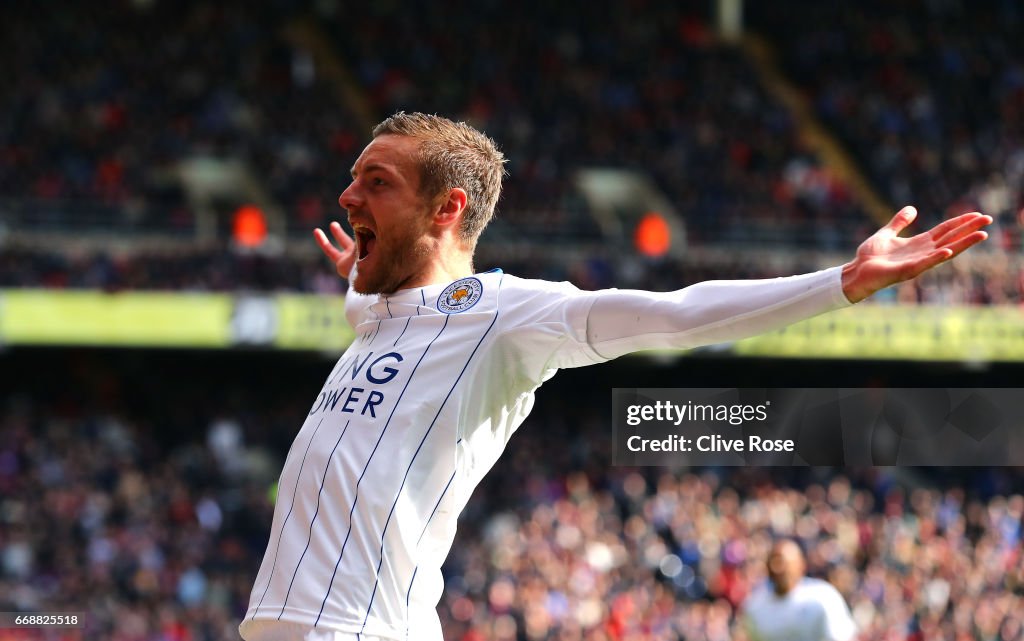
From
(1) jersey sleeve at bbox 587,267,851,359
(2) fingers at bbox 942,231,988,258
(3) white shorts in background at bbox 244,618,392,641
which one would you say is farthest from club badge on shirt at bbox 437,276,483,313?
(2) fingers at bbox 942,231,988,258

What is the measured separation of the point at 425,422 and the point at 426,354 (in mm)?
157

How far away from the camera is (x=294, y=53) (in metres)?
23.4

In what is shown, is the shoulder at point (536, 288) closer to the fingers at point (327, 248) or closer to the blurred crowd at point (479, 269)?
the fingers at point (327, 248)

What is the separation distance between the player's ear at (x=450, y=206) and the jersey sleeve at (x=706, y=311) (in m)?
0.45

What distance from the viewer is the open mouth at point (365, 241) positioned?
10.5 feet

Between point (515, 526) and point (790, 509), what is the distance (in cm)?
304

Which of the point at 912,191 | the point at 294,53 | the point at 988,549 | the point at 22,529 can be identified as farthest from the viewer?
the point at 294,53

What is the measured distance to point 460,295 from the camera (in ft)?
10.1

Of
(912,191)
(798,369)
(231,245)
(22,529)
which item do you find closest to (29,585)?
(22,529)

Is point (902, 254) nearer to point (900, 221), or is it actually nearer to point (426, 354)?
point (900, 221)

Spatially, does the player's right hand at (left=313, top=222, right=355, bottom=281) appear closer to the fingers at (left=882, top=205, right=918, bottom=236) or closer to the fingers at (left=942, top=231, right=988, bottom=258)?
the fingers at (left=882, top=205, right=918, bottom=236)

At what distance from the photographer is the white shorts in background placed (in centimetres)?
279

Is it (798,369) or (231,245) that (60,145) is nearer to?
(231,245)

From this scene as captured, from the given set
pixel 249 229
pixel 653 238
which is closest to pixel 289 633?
pixel 249 229
